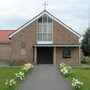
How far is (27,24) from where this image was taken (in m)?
44.8

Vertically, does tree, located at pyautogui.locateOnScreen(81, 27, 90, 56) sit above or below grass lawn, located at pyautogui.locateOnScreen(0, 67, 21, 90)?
above

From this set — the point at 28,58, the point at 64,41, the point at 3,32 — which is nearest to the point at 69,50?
the point at 64,41

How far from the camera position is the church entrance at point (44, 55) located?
46.8 meters

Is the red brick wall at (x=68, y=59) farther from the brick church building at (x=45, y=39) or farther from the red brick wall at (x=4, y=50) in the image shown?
the red brick wall at (x=4, y=50)

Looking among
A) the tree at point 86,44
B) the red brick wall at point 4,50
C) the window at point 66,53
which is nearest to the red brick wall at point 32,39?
the window at point 66,53

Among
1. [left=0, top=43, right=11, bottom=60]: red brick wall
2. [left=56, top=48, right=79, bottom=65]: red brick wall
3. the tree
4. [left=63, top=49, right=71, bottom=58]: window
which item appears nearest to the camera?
[left=56, top=48, right=79, bottom=65]: red brick wall

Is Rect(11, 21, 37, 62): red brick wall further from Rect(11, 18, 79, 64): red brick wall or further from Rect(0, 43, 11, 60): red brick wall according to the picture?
Rect(0, 43, 11, 60): red brick wall

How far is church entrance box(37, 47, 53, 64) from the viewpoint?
154 ft

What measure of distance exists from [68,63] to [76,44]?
2749 millimetres

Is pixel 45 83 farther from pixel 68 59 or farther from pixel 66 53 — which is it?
pixel 66 53

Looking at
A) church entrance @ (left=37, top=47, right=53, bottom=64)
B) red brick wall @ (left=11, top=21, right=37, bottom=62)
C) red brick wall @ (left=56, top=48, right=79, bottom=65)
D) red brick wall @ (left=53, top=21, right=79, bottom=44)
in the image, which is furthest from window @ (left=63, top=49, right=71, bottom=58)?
red brick wall @ (left=11, top=21, right=37, bottom=62)

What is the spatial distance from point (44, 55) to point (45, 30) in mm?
3827

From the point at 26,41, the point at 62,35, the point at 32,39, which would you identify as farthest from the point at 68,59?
the point at 26,41

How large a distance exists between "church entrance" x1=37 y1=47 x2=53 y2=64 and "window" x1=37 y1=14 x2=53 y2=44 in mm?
2245
